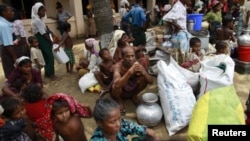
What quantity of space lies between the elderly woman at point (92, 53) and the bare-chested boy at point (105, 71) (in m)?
0.36

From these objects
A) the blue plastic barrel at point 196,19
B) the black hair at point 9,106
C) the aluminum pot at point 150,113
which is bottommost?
the aluminum pot at point 150,113

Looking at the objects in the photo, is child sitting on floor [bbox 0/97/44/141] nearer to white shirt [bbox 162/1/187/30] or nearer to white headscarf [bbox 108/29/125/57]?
white headscarf [bbox 108/29/125/57]

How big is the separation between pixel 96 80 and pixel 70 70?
127 centimetres

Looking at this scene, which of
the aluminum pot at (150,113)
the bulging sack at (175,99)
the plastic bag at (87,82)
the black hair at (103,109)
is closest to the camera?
the black hair at (103,109)

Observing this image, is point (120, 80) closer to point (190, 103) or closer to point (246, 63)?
point (190, 103)

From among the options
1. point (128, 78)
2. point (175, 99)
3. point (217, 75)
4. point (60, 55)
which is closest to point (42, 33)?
point (60, 55)

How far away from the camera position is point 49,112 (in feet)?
7.16

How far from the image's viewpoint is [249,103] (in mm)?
2576

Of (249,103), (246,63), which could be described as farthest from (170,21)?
(249,103)

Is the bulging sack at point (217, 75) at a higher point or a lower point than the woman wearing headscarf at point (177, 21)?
lower

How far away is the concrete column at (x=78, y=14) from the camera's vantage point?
312 inches

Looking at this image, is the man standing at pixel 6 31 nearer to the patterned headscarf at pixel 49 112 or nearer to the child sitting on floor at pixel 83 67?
the child sitting on floor at pixel 83 67

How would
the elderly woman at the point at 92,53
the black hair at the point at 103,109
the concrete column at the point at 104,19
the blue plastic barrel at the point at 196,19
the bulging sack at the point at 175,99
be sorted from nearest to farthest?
the black hair at the point at 103,109 → the bulging sack at the point at 175,99 → the elderly woman at the point at 92,53 → the concrete column at the point at 104,19 → the blue plastic barrel at the point at 196,19

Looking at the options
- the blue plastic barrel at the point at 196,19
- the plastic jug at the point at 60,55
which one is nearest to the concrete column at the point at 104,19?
the plastic jug at the point at 60,55
